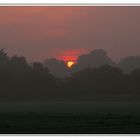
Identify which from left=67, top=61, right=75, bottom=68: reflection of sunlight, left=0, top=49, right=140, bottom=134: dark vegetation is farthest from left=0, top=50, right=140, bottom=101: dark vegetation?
left=67, top=61, right=75, bottom=68: reflection of sunlight

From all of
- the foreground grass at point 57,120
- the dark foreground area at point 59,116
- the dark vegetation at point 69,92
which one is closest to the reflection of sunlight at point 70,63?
the dark vegetation at point 69,92

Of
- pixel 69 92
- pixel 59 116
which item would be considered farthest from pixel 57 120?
pixel 69 92

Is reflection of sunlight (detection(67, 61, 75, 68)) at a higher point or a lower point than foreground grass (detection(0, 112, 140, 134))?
higher

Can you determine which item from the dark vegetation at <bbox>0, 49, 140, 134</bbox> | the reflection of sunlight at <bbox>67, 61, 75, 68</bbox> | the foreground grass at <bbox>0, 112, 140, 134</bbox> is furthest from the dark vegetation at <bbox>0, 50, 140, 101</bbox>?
the foreground grass at <bbox>0, 112, 140, 134</bbox>

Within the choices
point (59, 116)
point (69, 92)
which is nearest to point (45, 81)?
point (69, 92)

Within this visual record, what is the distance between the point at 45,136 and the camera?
95062 millimetres

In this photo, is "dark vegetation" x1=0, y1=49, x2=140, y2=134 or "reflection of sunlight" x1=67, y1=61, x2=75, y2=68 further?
"reflection of sunlight" x1=67, y1=61, x2=75, y2=68

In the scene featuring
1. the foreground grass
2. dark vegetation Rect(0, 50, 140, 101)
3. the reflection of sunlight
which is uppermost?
the reflection of sunlight

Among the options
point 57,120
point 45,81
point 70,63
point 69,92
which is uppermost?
point 70,63

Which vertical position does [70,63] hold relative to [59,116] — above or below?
above

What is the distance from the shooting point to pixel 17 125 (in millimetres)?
95188

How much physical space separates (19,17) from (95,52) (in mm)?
1265

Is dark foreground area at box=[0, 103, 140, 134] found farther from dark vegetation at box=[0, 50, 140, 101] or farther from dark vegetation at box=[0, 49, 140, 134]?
dark vegetation at box=[0, 50, 140, 101]

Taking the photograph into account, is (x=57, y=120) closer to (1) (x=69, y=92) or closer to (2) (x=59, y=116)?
(2) (x=59, y=116)
